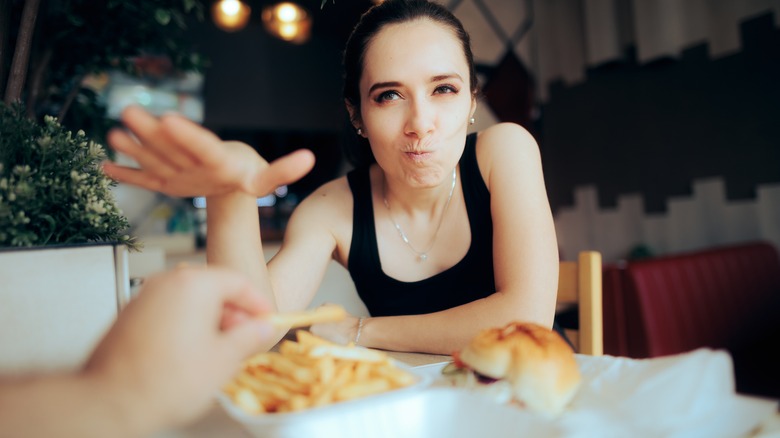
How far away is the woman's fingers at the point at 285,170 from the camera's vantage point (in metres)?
0.55

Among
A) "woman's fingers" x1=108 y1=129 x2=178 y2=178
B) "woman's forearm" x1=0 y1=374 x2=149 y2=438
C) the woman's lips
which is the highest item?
the woman's lips

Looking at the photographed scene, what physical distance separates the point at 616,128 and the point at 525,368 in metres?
4.03

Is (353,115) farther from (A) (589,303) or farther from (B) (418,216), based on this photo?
(A) (589,303)

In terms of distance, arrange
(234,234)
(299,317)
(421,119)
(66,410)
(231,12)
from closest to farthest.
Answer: (66,410) < (299,317) < (234,234) < (421,119) < (231,12)

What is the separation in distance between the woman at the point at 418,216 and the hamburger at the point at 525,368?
1.20 feet

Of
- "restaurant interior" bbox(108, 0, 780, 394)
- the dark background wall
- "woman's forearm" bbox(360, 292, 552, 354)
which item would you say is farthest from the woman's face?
the dark background wall

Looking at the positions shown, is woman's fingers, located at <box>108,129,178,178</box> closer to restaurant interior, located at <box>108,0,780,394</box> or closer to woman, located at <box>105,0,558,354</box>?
woman, located at <box>105,0,558,354</box>

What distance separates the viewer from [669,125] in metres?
3.67

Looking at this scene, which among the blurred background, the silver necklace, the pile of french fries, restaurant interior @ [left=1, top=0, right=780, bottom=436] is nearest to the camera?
the pile of french fries

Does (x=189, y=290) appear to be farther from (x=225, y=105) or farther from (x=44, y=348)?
(x=225, y=105)

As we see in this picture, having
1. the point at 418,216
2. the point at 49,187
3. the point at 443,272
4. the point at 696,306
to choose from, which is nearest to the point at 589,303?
the point at 443,272

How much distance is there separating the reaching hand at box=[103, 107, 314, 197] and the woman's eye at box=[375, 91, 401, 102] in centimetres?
62

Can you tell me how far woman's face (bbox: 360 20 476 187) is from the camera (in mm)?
1104

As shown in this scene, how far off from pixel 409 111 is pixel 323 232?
0.41 m
